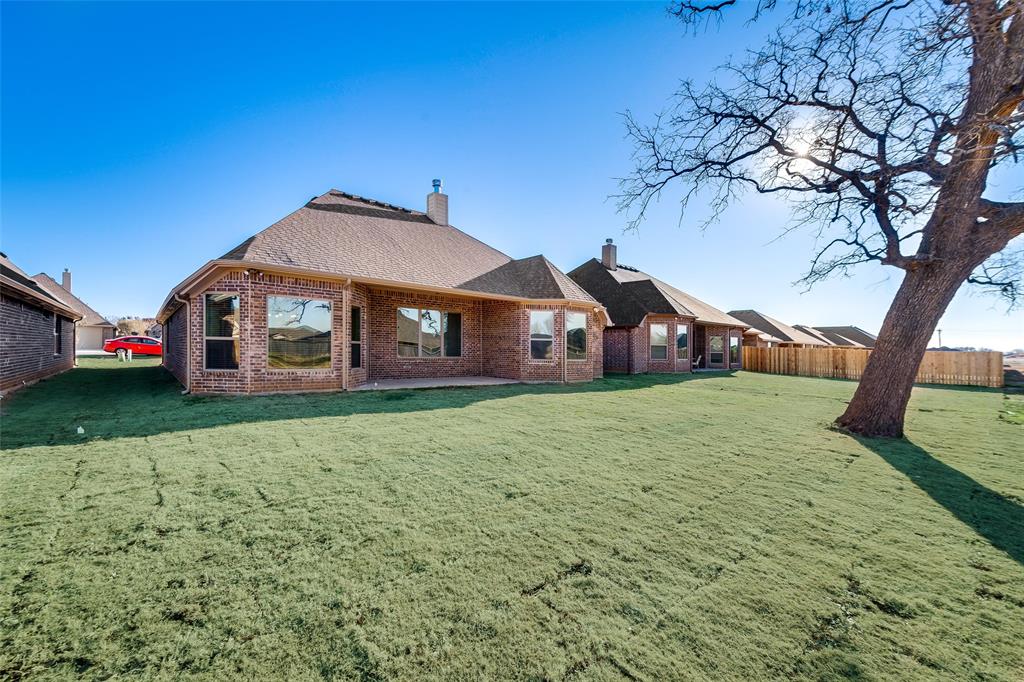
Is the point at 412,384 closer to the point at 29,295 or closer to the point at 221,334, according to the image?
the point at 221,334

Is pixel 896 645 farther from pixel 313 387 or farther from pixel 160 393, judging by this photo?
pixel 160 393

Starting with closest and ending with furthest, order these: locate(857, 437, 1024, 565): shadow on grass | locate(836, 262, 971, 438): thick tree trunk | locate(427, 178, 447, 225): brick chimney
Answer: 1. locate(857, 437, 1024, 565): shadow on grass
2. locate(836, 262, 971, 438): thick tree trunk
3. locate(427, 178, 447, 225): brick chimney

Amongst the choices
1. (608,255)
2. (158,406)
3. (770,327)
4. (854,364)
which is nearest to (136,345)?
(158,406)

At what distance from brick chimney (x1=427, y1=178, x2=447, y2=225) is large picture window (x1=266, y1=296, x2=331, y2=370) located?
8293 millimetres

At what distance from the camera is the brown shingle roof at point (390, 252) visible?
31.6 ft

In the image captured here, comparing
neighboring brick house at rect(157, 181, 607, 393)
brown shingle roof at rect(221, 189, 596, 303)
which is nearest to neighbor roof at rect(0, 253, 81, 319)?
neighboring brick house at rect(157, 181, 607, 393)

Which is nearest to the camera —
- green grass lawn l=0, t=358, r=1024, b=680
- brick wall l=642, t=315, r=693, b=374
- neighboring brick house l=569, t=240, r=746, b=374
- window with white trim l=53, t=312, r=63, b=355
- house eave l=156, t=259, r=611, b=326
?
green grass lawn l=0, t=358, r=1024, b=680

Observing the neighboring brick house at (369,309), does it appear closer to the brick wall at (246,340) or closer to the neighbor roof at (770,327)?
the brick wall at (246,340)

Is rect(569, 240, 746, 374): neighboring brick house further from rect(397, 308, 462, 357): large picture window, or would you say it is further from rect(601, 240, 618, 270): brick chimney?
rect(397, 308, 462, 357): large picture window

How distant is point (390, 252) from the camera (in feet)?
39.3

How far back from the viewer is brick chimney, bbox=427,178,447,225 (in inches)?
646

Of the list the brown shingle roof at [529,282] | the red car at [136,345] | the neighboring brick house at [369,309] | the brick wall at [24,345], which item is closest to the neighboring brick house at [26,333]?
the brick wall at [24,345]

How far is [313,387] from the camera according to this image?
924 cm

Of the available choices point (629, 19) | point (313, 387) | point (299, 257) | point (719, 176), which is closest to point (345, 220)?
point (299, 257)
